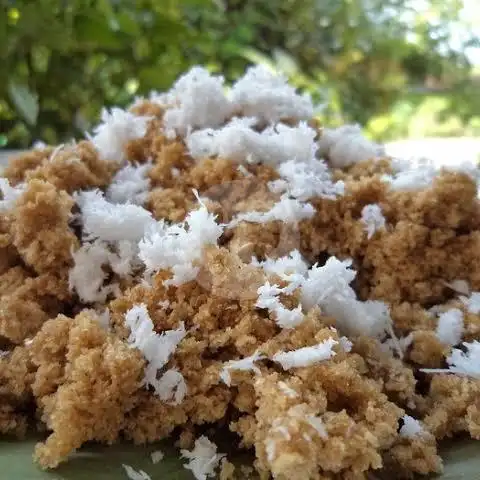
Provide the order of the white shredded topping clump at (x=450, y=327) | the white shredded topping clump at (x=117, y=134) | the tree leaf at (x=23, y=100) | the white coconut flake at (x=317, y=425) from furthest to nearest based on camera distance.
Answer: the tree leaf at (x=23, y=100), the white shredded topping clump at (x=117, y=134), the white shredded topping clump at (x=450, y=327), the white coconut flake at (x=317, y=425)

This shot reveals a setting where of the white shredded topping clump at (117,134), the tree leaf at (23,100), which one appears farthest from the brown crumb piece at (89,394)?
the tree leaf at (23,100)

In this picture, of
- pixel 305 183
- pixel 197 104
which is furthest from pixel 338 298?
pixel 197 104

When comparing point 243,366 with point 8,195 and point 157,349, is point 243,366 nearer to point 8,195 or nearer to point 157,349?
point 157,349

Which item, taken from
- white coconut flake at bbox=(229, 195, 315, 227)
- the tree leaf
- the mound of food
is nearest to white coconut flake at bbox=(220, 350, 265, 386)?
the mound of food

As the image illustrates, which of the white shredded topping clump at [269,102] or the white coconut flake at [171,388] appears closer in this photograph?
the white coconut flake at [171,388]

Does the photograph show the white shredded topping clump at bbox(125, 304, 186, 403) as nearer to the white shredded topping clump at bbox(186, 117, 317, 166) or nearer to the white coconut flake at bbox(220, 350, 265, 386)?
the white coconut flake at bbox(220, 350, 265, 386)

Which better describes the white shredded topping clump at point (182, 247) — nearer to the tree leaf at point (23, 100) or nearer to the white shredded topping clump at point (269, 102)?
the white shredded topping clump at point (269, 102)
